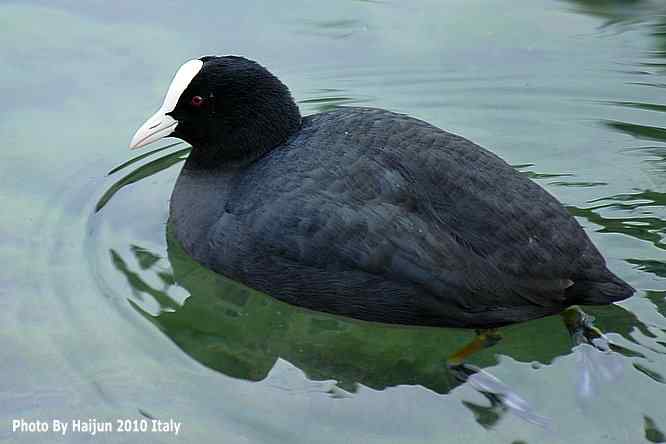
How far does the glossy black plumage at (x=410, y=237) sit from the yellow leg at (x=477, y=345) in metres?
0.09

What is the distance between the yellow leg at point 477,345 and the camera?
180 inches

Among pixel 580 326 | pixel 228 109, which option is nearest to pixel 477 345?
pixel 580 326

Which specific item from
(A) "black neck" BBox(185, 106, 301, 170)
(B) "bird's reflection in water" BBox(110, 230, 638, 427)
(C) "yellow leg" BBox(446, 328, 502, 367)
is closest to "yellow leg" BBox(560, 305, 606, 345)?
(B) "bird's reflection in water" BBox(110, 230, 638, 427)

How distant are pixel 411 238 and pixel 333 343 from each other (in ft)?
1.80

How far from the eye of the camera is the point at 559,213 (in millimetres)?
4660

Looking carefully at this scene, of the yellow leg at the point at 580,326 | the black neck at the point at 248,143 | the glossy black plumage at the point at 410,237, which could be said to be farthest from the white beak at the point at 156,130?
the yellow leg at the point at 580,326

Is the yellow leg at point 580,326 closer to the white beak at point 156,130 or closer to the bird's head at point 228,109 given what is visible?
the bird's head at point 228,109

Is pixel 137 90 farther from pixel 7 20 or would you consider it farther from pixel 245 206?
pixel 245 206

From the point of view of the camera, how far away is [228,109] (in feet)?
17.1

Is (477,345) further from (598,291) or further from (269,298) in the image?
(269,298)

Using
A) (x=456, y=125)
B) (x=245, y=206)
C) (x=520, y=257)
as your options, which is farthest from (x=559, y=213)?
(x=456, y=125)

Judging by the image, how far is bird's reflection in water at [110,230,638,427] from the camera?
14.6 ft

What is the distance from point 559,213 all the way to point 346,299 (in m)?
0.91

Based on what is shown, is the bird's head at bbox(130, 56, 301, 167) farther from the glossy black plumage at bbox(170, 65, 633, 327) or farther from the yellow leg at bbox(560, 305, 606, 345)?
the yellow leg at bbox(560, 305, 606, 345)
